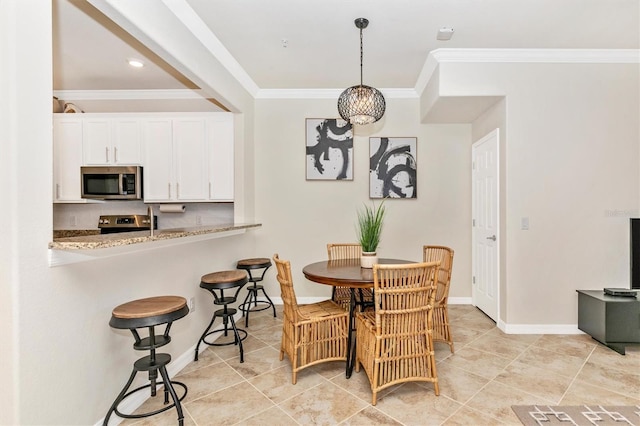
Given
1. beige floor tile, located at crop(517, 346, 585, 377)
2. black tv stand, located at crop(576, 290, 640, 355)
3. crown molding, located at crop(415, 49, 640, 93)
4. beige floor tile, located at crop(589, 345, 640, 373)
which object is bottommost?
beige floor tile, located at crop(589, 345, 640, 373)

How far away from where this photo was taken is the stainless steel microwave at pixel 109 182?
4020mm

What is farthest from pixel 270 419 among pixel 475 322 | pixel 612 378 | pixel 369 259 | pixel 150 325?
pixel 475 322

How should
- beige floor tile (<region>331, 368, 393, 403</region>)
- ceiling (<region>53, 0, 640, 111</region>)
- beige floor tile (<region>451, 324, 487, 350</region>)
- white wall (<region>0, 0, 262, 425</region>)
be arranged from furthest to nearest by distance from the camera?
beige floor tile (<region>451, 324, 487, 350</region>) → ceiling (<region>53, 0, 640, 111</region>) → beige floor tile (<region>331, 368, 393, 403</region>) → white wall (<region>0, 0, 262, 425</region>)

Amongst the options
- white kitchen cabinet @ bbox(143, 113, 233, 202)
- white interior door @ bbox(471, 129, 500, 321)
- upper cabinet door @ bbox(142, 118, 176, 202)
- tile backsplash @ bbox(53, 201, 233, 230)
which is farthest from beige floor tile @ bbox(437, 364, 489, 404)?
upper cabinet door @ bbox(142, 118, 176, 202)

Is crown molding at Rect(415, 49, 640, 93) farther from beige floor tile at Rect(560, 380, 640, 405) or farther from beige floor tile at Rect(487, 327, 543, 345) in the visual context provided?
beige floor tile at Rect(560, 380, 640, 405)

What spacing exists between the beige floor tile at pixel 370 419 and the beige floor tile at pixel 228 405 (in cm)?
53

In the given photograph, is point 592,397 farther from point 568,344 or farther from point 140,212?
point 140,212

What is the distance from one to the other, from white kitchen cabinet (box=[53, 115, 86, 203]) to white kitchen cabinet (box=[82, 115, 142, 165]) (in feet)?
0.36

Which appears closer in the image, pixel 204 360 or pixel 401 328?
pixel 401 328

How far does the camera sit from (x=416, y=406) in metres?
2.06

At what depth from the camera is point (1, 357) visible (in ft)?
4.23

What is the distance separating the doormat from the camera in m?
1.89

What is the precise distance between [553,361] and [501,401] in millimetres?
941

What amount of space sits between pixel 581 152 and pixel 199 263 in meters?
3.93
